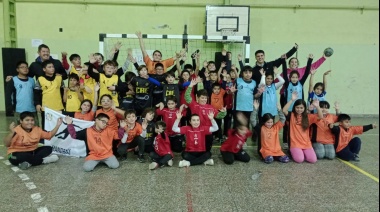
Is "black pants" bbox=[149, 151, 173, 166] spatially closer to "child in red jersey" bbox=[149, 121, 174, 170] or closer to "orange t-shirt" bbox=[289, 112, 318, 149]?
"child in red jersey" bbox=[149, 121, 174, 170]

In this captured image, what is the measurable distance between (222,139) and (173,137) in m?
1.25

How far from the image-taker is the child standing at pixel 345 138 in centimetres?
474

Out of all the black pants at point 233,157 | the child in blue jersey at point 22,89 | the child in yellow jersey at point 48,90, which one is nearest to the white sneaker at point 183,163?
the black pants at point 233,157

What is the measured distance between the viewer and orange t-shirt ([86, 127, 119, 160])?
425cm

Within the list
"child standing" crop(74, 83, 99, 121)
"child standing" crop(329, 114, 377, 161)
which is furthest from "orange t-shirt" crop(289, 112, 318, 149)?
"child standing" crop(74, 83, 99, 121)

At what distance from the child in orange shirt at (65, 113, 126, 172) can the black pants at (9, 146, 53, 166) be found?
0.45 meters

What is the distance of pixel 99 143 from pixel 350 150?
13.2 feet

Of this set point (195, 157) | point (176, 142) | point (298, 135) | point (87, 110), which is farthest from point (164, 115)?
point (298, 135)

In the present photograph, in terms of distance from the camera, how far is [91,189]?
3486 millimetres

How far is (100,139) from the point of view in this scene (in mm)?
4320

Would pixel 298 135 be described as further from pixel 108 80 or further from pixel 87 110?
pixel 87 110

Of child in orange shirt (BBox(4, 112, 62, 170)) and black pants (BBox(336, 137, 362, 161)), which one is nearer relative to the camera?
child in orange shirt (BBox(4, 112, 62, 170))

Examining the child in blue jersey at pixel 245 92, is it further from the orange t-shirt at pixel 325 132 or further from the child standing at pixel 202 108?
the orange t-shirt at pixel 325 132

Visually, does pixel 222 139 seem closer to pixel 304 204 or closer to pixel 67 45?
pixel 304 204
